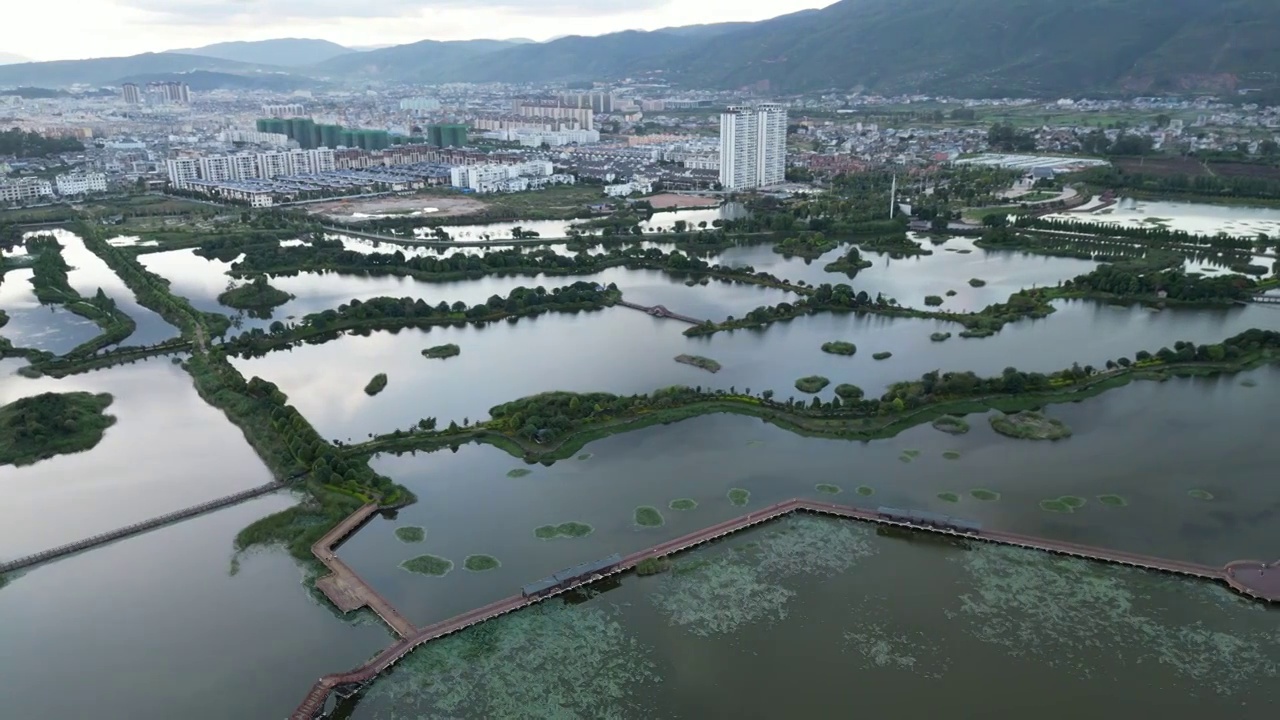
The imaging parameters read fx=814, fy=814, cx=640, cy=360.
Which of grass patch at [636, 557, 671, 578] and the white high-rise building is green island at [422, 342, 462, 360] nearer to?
grass patch at [636, 557, 671, 578]

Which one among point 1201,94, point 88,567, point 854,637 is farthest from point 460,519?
point 1201,94

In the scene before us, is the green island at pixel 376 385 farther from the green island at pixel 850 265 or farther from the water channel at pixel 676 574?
the green island at pixel 850 265

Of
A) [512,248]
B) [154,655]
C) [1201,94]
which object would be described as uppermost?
[1201,94]

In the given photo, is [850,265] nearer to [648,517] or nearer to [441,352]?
[441,352]

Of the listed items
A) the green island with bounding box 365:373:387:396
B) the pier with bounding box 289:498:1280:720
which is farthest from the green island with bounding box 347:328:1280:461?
the pier with bounding box 289:498:1280:720

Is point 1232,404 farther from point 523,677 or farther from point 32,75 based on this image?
point 32,75

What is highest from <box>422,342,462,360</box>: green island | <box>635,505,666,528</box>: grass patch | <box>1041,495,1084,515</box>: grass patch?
<box>422,342,462,360</box>: green island

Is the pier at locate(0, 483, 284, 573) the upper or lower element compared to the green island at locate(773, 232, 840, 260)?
lower
